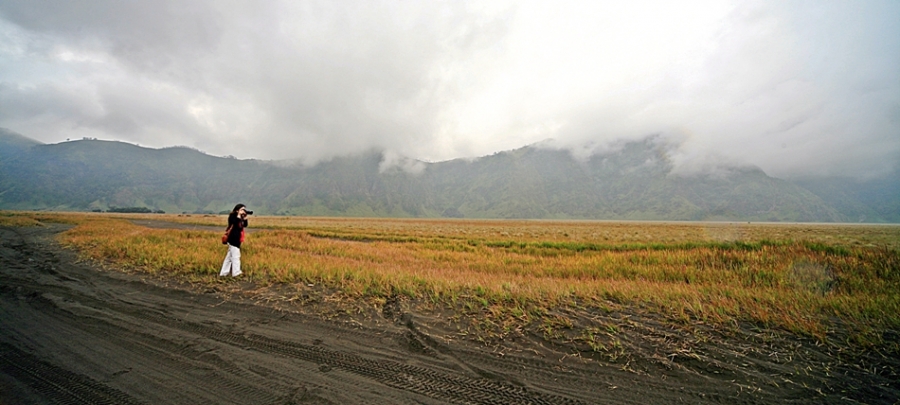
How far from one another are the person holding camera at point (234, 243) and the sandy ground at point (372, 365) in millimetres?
2973

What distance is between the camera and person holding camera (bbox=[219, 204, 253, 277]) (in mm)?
9039

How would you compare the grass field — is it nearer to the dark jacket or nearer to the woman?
the woman

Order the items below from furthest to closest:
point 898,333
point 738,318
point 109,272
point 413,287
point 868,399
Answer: point 109,272, point 413,287, point 738,318, point 898,333, point 868,399

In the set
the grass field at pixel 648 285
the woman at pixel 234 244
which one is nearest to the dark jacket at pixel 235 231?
the woman at pixel 234 244

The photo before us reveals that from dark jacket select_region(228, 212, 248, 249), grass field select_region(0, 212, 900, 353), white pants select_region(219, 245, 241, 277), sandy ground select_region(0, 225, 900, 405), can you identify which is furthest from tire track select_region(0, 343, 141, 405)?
dark jacket select_region(228, 212, 248, 249)

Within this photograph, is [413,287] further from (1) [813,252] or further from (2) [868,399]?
(1) [813,252]

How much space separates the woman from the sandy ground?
9.75 ft

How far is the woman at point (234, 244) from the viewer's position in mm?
9039

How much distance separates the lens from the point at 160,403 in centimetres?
344

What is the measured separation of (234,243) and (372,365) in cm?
778

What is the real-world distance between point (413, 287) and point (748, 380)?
5.94 meters

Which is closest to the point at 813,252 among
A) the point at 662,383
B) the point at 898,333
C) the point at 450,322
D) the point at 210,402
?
the point at 898,333

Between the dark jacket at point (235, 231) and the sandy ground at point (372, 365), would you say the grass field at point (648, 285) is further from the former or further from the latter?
Result: the dark jacket at point (235, 231)

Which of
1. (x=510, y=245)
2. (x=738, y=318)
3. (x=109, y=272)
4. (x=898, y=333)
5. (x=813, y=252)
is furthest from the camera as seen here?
(x=510, y=245)
